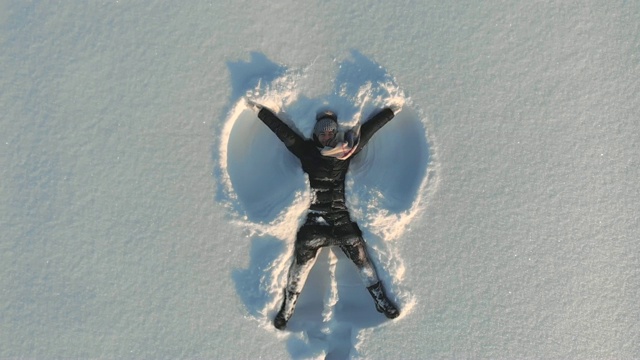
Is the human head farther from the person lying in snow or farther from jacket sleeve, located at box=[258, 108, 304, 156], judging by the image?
jacket sleeve, located at box=[258, 108, 304, 156]

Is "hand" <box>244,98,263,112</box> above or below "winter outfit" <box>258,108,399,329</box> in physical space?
above

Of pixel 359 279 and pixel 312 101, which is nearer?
pixel 312 101

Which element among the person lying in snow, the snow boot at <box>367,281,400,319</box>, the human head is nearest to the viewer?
the human head

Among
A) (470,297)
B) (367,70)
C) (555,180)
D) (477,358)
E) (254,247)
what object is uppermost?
(367,70)

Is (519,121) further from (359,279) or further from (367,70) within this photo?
(359,279)

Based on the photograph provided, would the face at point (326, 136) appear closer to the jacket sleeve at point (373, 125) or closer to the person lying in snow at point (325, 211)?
the person lying in snow at point (325, 211)

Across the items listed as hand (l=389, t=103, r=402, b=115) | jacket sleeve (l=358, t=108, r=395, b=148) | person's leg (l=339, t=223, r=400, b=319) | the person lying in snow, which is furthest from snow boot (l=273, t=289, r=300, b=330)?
hand (l=389, t=103, r=402, b=115)

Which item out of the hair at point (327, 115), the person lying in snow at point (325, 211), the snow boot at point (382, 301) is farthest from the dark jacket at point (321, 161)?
the snow boot at point (382, 301)

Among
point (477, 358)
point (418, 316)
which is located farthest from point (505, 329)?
point (418, 316)

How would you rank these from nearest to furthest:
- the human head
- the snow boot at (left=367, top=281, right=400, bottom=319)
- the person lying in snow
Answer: the human head < the person lying in snow < the snow boot at (left=367, top=281, right=400, bottom=319)
